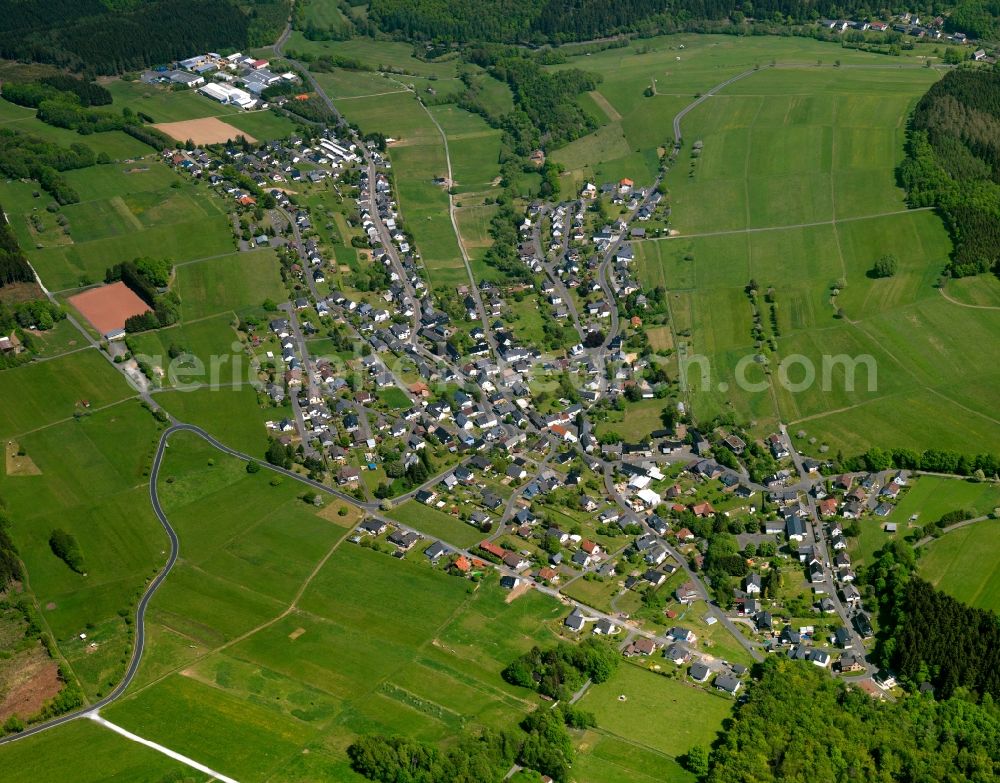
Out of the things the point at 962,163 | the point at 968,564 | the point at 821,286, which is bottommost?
the point at 968,564

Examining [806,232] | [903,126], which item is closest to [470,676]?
[806,232]

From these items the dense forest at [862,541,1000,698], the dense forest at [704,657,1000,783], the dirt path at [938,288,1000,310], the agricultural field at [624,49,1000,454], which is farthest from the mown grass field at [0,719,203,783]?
the dirt path at [938,288,1000,310]

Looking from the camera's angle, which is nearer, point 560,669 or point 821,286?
point 560,669

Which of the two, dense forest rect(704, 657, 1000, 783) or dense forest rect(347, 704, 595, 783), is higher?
dense forest rect(347, 704, 595, 783)

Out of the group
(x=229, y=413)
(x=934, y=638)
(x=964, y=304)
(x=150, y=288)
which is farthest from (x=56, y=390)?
(x=964, y=304)

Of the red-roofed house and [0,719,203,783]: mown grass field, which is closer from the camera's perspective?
[0,719,203,783]: mown grass field

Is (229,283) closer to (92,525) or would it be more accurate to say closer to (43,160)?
(43,160)

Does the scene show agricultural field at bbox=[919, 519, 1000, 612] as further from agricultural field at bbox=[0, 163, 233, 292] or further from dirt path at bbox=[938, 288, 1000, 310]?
agricultural field at bbox=[0, 163, 233, 292]
